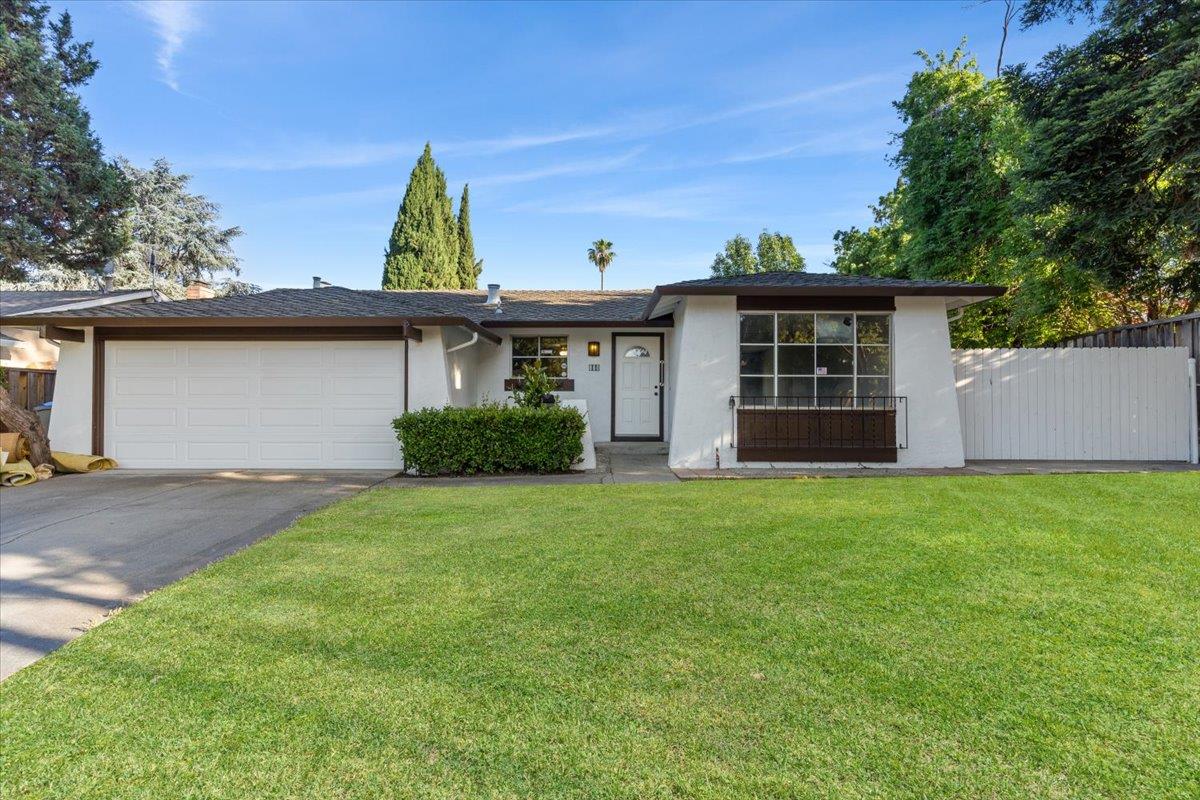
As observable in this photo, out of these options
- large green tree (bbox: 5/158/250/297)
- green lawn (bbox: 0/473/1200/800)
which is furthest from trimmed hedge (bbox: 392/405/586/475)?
large green tree (bbox: 5/158/250/297)

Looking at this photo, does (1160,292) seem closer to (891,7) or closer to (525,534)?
(891,7)

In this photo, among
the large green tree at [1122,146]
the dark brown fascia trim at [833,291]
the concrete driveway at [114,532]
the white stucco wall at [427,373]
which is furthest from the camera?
the white stucco wall at [427,373]

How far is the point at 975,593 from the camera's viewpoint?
341cm

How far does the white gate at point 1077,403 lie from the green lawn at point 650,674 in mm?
5731

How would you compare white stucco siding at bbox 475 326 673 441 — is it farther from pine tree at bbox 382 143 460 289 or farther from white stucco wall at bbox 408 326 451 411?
pine tree at bbox 382 143 460 289

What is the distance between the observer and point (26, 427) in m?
9.44

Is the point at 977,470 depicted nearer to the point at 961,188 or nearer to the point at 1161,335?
the point at 1161,335

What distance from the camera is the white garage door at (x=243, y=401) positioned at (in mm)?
9742

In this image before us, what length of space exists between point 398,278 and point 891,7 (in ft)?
68.9

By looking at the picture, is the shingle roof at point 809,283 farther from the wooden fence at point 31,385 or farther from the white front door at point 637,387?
the wooden fence at point 31,385

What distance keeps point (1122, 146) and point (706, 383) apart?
7696mm

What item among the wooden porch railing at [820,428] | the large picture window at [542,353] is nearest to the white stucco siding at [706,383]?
the wooden porch railing at [820,428]

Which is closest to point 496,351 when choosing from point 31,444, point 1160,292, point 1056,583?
point 31,444

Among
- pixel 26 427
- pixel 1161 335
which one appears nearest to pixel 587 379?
pixel 26 427
